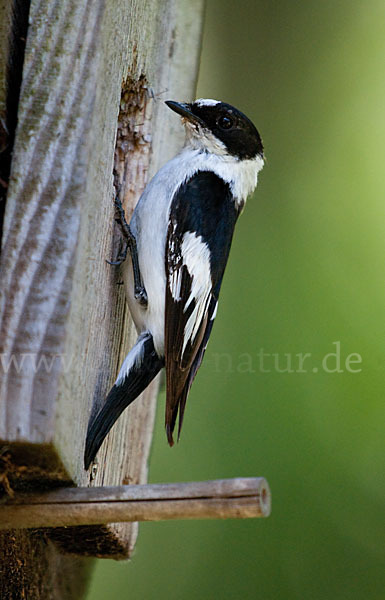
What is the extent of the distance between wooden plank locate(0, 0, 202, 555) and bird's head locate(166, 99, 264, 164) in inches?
28.7

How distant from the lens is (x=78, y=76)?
195 cm

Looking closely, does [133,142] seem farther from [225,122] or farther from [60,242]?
[60,242]

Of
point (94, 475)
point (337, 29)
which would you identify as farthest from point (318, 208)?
point (94, 475)

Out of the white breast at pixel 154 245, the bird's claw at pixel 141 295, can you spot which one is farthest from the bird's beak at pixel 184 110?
the bird's claw at pixel 141 295

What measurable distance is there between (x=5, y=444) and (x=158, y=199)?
108cm

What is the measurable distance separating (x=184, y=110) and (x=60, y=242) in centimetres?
124

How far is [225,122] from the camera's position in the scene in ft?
10.3

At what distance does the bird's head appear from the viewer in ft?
10.1

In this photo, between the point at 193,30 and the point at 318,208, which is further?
the point at 318,208

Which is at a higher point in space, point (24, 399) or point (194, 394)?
point (24, 399)

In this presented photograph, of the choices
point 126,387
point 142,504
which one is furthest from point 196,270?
point 142,504

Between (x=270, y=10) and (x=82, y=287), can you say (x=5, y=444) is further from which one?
(x=270, y=10)

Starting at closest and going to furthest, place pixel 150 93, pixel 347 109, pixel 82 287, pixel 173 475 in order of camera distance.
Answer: pixel 82 287, pixel 150 93, pixel 173 475, pixel 347 109

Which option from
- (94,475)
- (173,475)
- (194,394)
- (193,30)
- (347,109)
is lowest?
(173,475)
